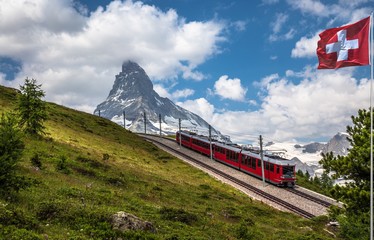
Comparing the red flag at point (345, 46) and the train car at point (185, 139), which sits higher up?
the red flag at point (345, 46)

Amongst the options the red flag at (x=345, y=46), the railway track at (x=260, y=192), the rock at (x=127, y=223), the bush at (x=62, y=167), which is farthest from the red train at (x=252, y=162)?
the rock at (x=127, y=223)

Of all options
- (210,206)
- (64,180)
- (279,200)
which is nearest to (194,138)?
(279,200)

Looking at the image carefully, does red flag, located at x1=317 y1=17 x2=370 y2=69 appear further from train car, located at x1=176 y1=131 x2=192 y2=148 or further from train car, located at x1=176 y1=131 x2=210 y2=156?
train car, located at x1=176 y1=131 x2=192 y2=148

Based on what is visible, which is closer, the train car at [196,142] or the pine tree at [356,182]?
the pine tree at [356,182]

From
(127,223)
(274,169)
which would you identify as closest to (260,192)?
(274,169)

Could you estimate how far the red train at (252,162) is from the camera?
4934 centimetres

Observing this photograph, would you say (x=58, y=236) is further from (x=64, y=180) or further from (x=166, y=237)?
(x=64, y=180)

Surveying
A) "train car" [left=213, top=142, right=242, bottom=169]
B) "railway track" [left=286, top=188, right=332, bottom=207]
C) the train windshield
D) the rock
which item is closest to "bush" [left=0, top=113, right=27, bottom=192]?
the rock

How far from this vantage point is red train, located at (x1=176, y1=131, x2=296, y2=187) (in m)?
49.3

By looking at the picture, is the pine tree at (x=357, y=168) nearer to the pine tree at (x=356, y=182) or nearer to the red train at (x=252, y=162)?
the pine tree at (x=356, y=182)

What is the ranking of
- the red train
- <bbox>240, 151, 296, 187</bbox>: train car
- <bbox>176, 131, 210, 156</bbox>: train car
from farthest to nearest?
<bbox>176, 131, 210, 156</bbox>: train car
the red train
<bbox>240, 151, 296, 187</bbox>: train car

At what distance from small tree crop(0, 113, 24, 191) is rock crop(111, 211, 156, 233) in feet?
15.8

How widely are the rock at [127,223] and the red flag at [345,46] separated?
11.7 m

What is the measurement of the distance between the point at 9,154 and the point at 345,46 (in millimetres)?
16528
